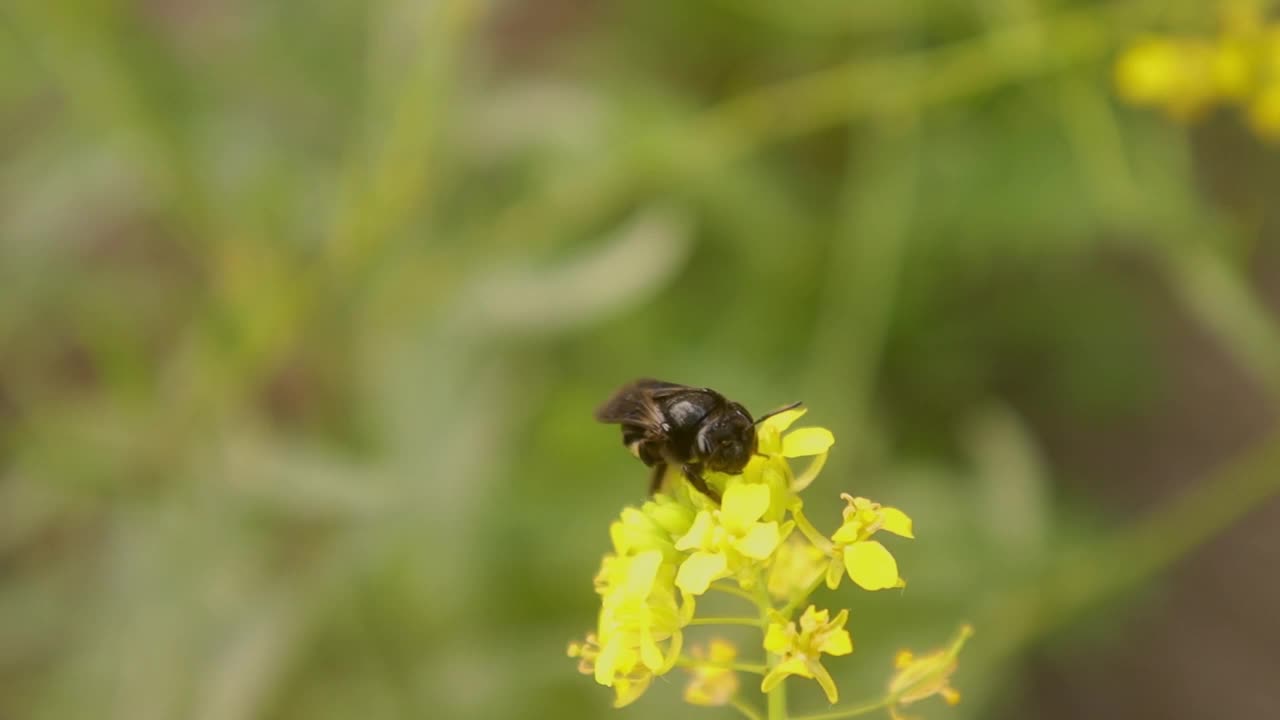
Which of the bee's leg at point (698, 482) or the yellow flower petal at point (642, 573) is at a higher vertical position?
the bee's leg at point (698, 482)

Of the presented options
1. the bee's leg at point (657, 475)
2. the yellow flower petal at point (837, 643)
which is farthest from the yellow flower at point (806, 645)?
the bee's leg at point (657, 475)

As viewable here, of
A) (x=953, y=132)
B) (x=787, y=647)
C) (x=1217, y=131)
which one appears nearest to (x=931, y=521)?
(x=953, y=132)

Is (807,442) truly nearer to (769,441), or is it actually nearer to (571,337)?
(769,441)

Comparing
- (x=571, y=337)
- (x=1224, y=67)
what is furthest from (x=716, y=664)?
(x=571, y=337)

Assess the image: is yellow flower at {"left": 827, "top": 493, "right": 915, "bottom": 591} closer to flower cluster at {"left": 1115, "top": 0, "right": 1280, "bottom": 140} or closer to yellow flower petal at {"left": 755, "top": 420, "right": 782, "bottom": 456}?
yellow flower petal at {"left": 755, "top": 420, "right": 782, "bottom": 456}

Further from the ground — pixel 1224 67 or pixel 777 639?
pixel 1224 67

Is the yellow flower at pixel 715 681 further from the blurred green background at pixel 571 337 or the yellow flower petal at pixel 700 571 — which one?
the blurred green background at pixel 571 337

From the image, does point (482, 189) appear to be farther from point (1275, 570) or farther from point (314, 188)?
point (1275, 570)
